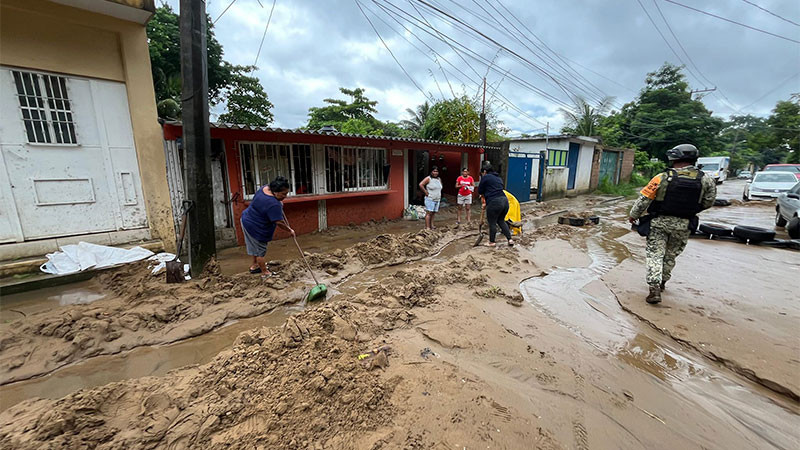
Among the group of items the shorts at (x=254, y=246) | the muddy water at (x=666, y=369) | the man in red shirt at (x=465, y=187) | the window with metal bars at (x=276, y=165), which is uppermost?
the window with metal bars at (x=276, y=165)

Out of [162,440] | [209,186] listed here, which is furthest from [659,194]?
[209,186]

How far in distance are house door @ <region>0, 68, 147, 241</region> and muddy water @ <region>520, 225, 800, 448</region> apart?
21.5 ft

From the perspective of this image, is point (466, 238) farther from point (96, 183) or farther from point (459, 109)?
point (459, 109)

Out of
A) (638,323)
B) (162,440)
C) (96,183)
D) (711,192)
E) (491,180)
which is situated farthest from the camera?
(491,180)

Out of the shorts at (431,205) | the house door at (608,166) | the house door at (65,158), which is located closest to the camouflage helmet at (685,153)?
the shorts at (431,205)

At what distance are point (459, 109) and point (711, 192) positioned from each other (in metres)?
12.4

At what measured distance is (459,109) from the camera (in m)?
14.8

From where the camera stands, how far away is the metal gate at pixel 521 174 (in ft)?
40.1

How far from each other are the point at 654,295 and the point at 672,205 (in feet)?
3.63

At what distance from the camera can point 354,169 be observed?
26.3 feet

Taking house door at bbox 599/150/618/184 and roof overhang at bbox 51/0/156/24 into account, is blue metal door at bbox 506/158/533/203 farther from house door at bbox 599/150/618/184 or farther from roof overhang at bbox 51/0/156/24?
roof overhang at bbox 51/0/156/24

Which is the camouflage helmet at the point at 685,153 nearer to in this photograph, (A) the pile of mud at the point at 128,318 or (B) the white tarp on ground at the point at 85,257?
(A) the pile of mud at the point at 128,318

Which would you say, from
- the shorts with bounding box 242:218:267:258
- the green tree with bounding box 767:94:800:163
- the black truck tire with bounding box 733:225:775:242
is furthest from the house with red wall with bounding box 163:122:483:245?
the green tree with bounding box 767:94:800:163

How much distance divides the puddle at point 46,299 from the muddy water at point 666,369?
5.68 m
